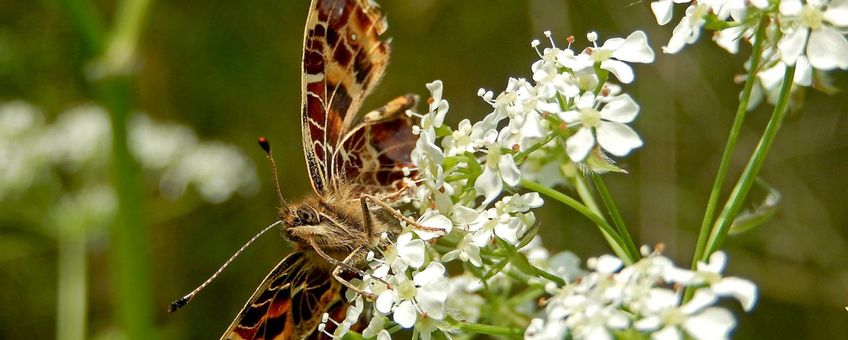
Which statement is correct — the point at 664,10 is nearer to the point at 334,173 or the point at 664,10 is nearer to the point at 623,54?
the point at 623,54

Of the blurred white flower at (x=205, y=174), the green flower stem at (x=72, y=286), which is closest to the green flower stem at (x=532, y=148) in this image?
the green flower stem at (x=72, y=286)

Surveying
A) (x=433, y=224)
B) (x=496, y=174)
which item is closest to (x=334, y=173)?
(x=433, y=224)

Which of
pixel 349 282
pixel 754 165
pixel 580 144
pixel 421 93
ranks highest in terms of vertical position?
pixel 421 93

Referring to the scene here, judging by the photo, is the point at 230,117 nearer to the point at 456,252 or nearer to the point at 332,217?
the point at 332,217

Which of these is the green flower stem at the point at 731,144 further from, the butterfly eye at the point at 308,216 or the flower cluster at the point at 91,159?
the flower cluster at the point at 91,159

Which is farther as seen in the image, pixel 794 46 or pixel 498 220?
pixel 498 220

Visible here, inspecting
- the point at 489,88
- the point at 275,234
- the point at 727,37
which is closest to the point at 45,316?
the point at 275,234

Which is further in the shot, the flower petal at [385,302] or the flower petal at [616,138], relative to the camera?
the flower petal at [385,302]

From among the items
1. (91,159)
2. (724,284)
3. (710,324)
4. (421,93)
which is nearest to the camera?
(710,324)
